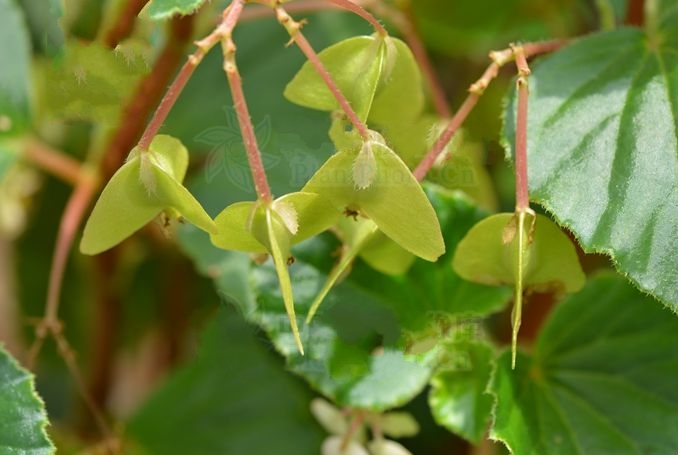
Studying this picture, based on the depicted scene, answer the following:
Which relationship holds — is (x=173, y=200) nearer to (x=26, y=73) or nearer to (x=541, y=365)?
(x=541, y=365)

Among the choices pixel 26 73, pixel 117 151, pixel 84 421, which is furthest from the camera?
pixel 84 421

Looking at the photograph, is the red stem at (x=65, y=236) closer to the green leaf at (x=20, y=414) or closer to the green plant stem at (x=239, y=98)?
the green leaf at (x=20, y=414)

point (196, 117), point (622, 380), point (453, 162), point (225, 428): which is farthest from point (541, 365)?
point (196, 117)

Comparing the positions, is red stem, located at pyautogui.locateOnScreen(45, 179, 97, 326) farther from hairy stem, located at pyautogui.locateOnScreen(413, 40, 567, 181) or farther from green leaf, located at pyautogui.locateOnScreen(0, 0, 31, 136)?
hairy stem, located at pyautogui.locateOnScreen(413, 40, 567, 181)

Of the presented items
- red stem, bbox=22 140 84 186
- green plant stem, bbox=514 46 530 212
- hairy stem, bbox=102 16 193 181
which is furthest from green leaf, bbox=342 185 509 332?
red stem, bbox=22 140 84 186

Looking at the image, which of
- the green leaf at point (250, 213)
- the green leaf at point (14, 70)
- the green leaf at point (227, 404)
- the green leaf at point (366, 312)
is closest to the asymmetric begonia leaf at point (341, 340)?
the green leaf at point (366, 312)

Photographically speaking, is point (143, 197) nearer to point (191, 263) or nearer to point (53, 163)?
point (53, 163)

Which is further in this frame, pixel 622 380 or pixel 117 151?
pixel 117 151

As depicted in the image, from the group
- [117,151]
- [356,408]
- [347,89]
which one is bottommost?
[356,408]
